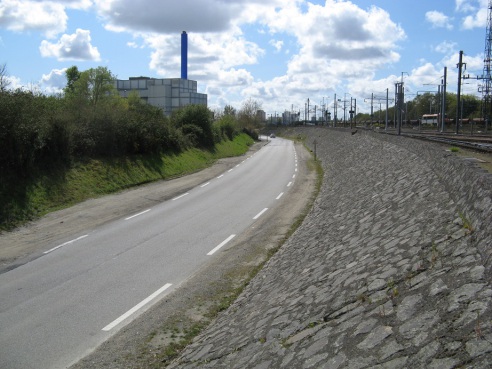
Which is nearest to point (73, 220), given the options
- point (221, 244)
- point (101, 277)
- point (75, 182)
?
point (75, 182)

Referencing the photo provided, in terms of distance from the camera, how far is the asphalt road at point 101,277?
7.76m

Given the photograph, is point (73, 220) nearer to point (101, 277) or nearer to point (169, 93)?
point (101, 277)

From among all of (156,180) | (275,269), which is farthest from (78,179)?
(275,269)

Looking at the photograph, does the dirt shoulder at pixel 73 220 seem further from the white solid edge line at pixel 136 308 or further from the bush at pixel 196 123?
the bush at pixel 196 123

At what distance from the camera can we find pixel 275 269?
37.9 feet

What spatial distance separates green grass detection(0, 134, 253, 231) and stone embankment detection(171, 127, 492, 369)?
1166 centimetres

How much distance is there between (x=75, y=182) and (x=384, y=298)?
2089 cm

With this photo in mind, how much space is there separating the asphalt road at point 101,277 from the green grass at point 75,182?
3.64 meters

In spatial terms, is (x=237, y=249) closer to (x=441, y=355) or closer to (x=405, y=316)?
(x=405, y=316)

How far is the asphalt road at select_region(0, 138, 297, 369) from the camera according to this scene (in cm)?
776

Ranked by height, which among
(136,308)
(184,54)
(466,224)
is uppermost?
(184,54)

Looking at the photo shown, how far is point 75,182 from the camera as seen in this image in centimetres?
2411

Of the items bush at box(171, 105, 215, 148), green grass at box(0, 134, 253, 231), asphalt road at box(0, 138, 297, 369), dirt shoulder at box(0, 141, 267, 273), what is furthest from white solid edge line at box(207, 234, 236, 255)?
bush at box(171, 105, 215, 148)

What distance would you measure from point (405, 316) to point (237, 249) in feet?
29.9
